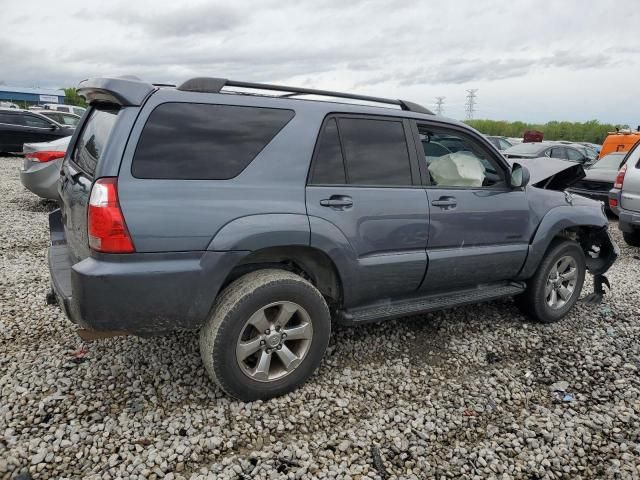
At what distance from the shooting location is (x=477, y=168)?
382cm

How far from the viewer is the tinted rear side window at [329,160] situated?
299cm

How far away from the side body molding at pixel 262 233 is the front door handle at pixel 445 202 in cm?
107

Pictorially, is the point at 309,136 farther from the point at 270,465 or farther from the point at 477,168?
the point at 270,465

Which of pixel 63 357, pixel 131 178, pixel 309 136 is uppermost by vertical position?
pixel 309 136

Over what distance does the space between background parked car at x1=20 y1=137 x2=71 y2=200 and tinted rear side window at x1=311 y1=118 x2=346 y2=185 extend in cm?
562

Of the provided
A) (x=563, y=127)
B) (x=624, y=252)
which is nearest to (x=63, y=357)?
(x=624, y=252)

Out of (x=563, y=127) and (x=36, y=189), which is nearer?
(x=36, y=189)

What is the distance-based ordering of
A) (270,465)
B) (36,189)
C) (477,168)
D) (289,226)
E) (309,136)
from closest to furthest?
(270,465) → (289,226) → (309,136) → (477,168) → (36,189)

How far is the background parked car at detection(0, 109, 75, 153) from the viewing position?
44.8 ft

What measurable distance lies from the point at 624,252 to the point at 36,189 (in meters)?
9.07

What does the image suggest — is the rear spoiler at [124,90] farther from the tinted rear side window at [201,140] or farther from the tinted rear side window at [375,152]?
the tinted rear side window at [375,152]

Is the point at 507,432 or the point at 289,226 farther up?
the point at 289,226

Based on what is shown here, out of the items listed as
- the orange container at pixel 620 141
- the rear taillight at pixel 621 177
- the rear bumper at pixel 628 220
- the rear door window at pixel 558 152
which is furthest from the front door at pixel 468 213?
the orange container at pixel 620 141

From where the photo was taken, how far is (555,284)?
4316 millimetres
